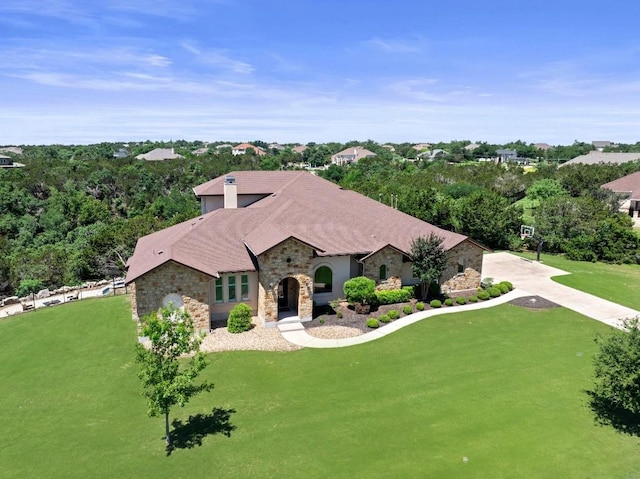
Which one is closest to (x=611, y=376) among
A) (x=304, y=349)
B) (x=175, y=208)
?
(x=304, y=349)

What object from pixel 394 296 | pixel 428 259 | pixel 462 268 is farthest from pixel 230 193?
pixel 462 268

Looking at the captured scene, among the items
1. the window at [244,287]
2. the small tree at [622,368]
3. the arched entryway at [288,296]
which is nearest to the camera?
the small tree at [622,368]

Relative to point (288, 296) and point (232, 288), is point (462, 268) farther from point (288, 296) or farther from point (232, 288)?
point (232, 288)


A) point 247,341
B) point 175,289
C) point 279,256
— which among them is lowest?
point 247,341

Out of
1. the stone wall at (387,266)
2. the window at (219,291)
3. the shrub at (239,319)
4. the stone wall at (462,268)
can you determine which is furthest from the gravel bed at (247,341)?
the stone wall at (462,268)

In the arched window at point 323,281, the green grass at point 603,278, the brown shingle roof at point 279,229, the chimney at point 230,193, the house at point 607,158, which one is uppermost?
the house at point 607,158

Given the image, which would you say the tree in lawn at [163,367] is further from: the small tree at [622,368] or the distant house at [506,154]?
the distant house at [506,154]
